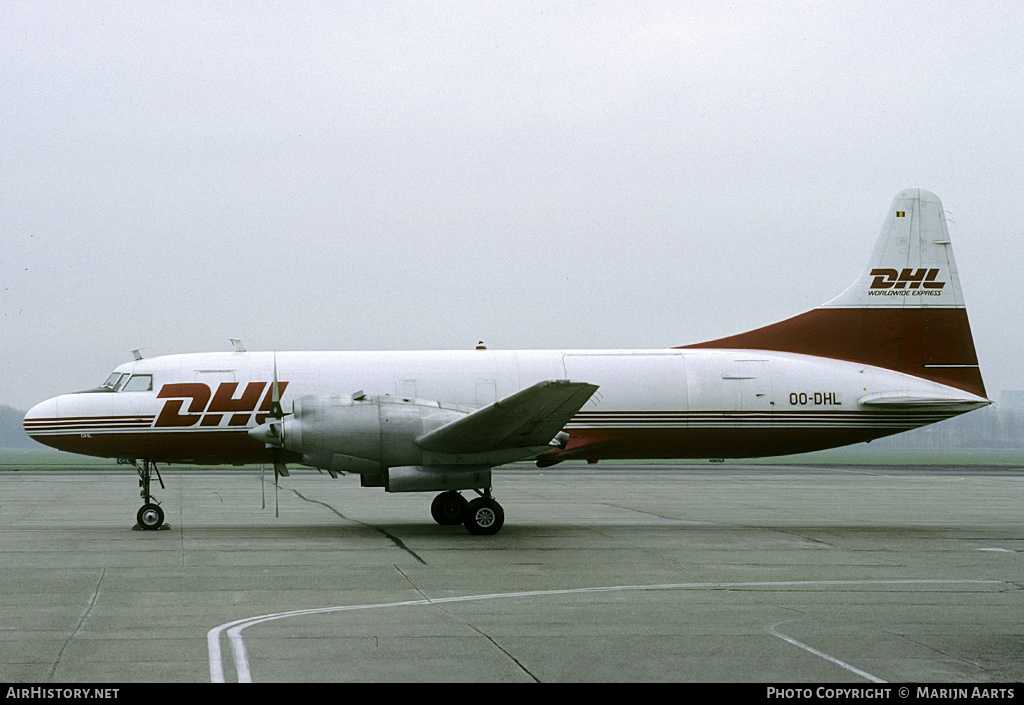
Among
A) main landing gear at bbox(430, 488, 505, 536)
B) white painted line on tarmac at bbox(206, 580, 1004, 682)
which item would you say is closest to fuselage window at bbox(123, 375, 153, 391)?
main landing gear at bbox(430, 488, 505, 536)

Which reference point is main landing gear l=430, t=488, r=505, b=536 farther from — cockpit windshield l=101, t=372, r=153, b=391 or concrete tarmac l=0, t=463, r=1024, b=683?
cockpit windshield l=101, t=372, r=153, b=391

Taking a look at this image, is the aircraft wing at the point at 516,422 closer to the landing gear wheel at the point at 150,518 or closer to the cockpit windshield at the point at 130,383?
the landing gear wheel at the point at 150,518

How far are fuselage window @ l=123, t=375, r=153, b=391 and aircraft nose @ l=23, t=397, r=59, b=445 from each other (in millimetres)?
1359

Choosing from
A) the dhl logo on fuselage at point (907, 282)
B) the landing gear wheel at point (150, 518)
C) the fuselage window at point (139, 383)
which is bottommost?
the landing gear wheel at point (150, 518)

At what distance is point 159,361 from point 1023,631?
632 inches

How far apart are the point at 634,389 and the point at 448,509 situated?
14.1ft

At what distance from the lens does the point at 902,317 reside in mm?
21625

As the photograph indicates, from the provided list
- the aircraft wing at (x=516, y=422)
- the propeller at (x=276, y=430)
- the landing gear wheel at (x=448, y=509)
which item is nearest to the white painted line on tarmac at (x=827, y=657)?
the aircraft wing at (x=516, y=422)

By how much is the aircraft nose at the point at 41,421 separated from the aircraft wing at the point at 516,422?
7317 mm

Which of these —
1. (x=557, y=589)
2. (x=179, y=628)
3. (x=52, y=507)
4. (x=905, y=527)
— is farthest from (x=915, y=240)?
(x=52, y=507)

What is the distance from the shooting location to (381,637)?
913 cm

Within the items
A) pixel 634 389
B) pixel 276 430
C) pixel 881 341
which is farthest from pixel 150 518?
pixel 881 341

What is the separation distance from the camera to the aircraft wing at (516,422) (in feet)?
53.4
